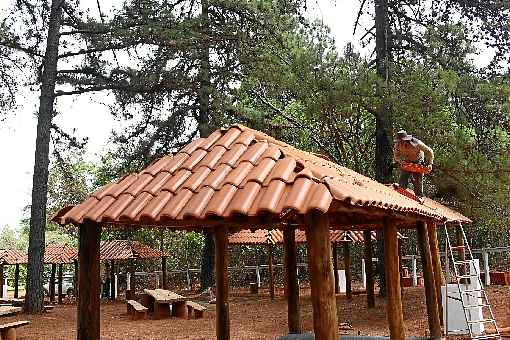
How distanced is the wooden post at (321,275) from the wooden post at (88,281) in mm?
2148

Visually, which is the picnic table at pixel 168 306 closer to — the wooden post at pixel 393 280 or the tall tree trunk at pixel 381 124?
the tall tree trunk at pixel 381 124

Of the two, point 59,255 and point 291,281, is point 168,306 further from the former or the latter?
point 59,255

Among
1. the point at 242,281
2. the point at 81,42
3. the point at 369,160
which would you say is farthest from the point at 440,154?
the point at 242,281

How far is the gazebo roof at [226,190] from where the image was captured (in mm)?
4070

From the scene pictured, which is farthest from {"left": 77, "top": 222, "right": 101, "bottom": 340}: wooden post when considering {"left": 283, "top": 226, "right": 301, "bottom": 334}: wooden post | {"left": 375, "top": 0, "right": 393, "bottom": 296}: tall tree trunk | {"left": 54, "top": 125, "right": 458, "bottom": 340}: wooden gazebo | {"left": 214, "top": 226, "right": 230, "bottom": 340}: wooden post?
{"left": 375, "top": 0, "right": 393, "bottom": 296}: tall tree trunk

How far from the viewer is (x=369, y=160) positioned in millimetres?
20125

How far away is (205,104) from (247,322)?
7824 mm

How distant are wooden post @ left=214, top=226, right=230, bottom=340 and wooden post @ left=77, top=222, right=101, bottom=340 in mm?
2337

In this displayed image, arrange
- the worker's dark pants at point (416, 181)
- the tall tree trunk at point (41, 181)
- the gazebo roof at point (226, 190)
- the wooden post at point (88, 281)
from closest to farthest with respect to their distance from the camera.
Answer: the gazebo roof at point (226, 190) < the wooden post at point (88, 281) < the worker's dark pants at point (416, 181) < the tall tree trunk at point (41, 181)

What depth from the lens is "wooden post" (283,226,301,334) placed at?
29.9 ft

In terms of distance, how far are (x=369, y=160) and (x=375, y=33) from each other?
5466 millimetres

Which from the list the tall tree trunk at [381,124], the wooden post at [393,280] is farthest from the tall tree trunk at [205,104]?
the wooden post at [393,280]

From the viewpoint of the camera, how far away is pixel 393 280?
690cm

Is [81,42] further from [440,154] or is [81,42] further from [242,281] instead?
[242,281]
